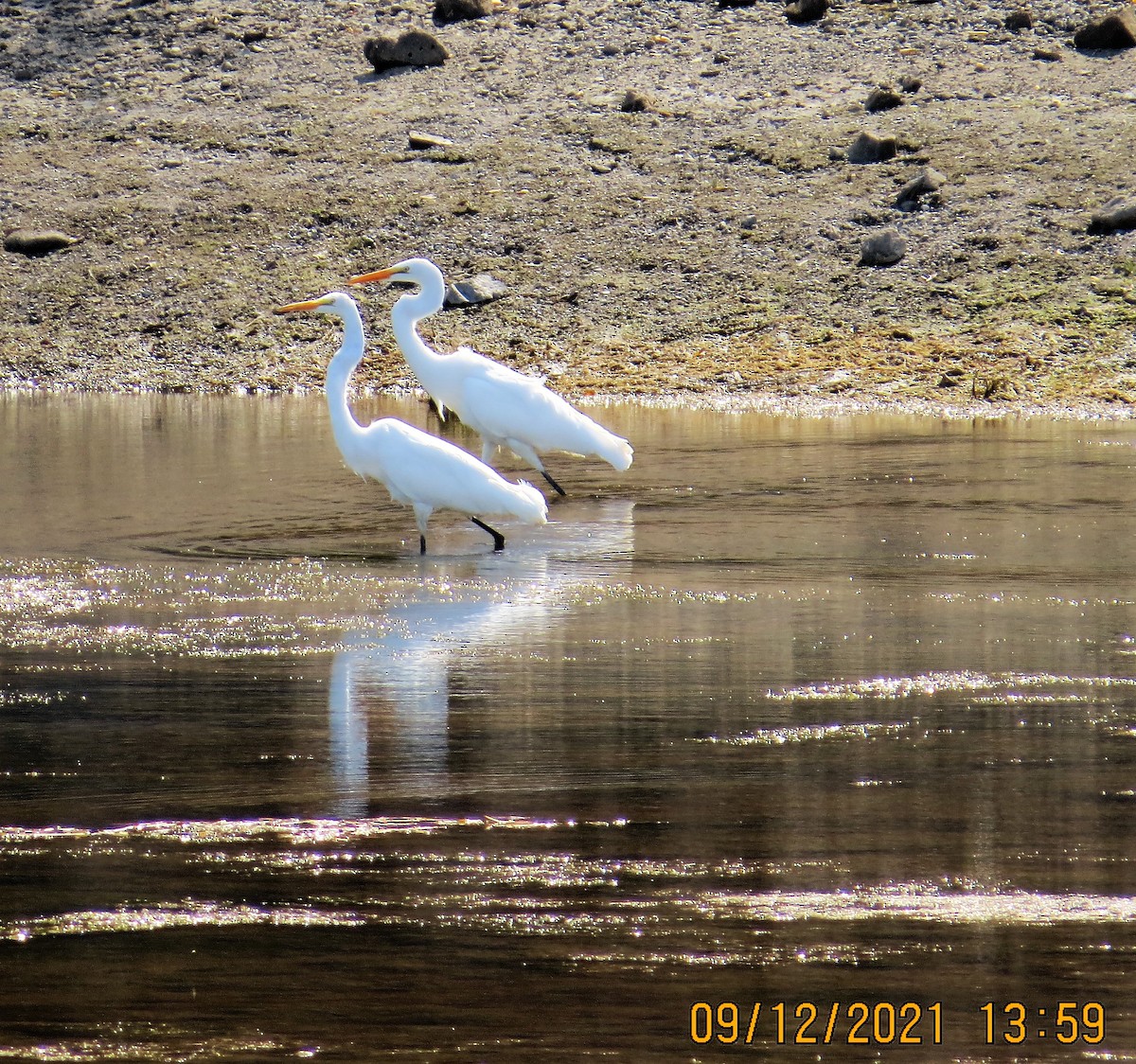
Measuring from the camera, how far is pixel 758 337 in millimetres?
21812

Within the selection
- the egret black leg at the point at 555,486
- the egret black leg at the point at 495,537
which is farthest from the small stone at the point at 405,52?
the egret black leg at the point at 495,537

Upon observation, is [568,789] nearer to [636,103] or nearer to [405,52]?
[636,103]

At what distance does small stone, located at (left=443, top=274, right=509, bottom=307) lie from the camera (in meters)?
23.0

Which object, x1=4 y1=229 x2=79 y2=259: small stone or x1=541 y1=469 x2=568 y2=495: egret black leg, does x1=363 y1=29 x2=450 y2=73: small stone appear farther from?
x1=541 y1=469 x2=568 y2=495: egret black leg

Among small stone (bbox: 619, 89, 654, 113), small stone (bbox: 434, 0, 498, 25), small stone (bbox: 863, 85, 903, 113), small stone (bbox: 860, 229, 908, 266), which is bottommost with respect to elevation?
small stone (bbox: 860, 229, 908, 266)

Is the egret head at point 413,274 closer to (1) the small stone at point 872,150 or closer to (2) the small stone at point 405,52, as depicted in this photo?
(1) the small stone at point 872,150

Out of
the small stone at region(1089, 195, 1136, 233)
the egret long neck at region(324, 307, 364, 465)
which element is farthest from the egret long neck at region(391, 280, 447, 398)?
the small stone at region(1089, 195, 1136, 233)

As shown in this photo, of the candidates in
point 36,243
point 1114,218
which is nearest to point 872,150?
point 1114,218

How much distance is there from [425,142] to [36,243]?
18.9 feet

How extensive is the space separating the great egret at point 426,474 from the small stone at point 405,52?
18900mm

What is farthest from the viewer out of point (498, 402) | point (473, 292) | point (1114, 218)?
point (473, 292)

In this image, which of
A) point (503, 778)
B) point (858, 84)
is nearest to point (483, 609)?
point (503, 778)

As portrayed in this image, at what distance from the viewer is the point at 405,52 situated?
95.4 ft
